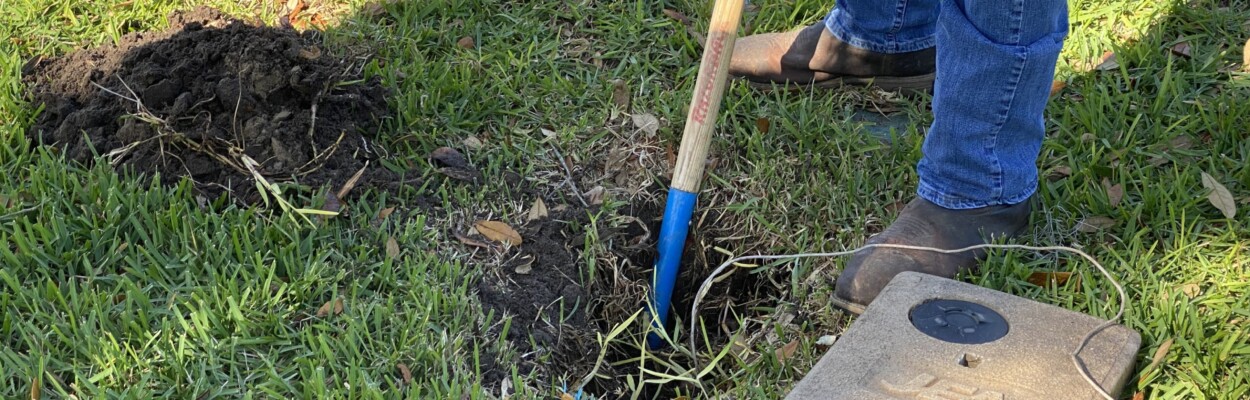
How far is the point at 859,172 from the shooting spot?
9.45ft

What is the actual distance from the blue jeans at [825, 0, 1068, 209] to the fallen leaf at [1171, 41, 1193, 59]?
1014 millimetres

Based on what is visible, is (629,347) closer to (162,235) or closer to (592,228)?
(592,228)

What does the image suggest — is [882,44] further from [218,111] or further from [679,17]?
[218,111]

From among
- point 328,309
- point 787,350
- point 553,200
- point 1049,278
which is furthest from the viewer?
point 553,200

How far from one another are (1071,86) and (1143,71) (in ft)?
0.73

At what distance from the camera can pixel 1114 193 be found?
2734mm

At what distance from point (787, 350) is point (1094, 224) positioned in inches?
35.0

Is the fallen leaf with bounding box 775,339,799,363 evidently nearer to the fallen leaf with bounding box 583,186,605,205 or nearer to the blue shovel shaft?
the blue shovel shaft

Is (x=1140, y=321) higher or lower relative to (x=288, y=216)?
higher

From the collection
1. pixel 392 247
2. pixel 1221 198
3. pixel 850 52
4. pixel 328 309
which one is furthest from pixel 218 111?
pixel 1221 198

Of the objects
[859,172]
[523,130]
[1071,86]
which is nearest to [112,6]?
[523,130]

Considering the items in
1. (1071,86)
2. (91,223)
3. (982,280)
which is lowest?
(91,223)

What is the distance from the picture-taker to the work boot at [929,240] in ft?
8.18

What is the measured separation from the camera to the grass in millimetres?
2199
